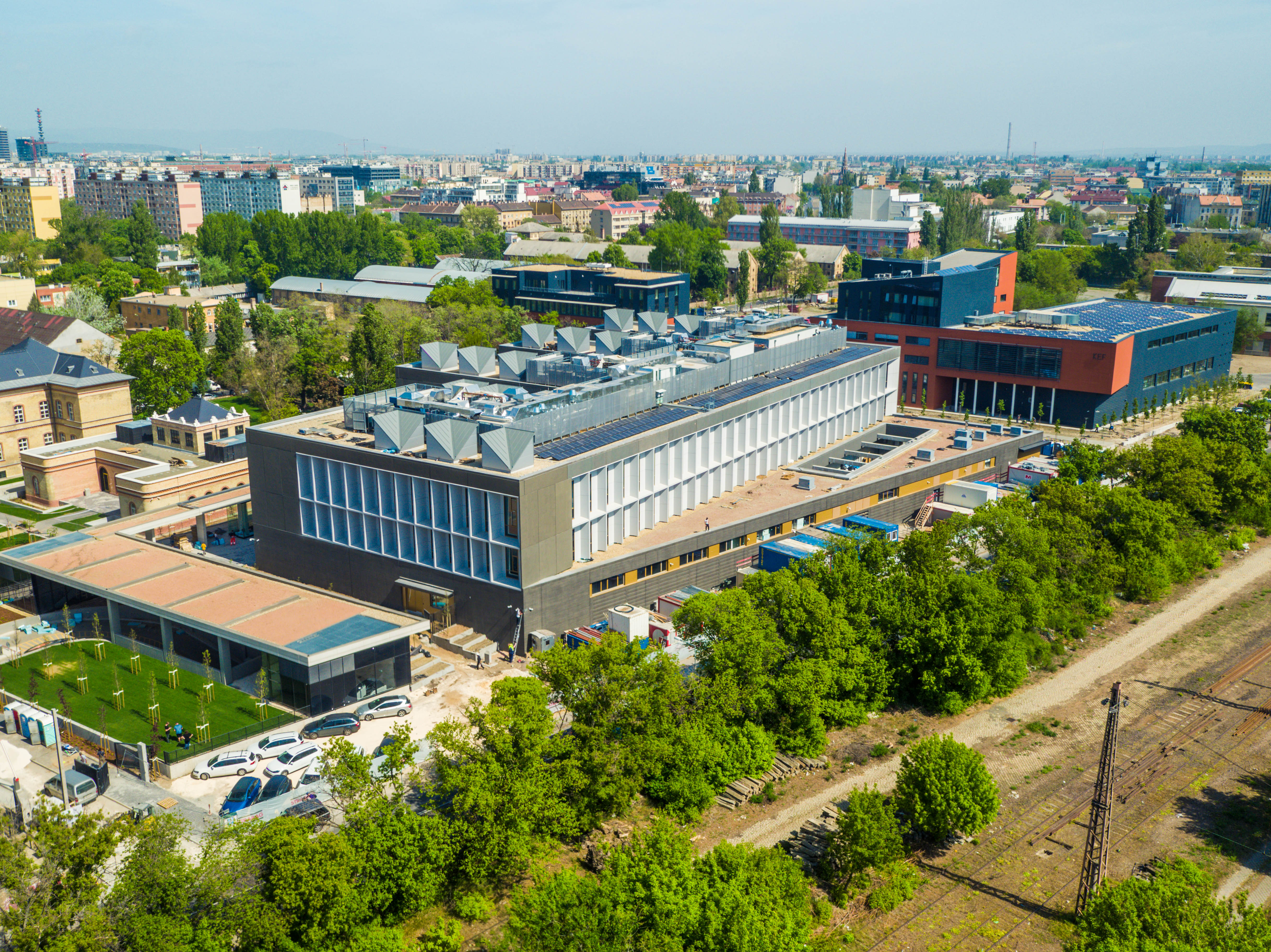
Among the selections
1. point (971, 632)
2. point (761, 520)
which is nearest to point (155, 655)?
point (761, 520)

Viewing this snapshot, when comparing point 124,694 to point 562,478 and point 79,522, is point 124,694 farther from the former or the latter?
point 79,522

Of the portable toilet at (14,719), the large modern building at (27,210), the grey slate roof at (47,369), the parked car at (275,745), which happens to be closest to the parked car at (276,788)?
the parked car at (275,745)

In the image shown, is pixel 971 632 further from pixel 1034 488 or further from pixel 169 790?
pixel 169 790

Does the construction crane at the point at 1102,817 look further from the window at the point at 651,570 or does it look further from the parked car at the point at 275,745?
the parked car at the point at 275,745

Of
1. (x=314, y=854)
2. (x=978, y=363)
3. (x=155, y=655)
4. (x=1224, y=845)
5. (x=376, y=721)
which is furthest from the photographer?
(x=978, y=363)

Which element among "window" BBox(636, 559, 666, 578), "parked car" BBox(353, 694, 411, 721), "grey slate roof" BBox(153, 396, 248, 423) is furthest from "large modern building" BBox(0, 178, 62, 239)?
"parked car" BBox(353, 694, 411, 721)
